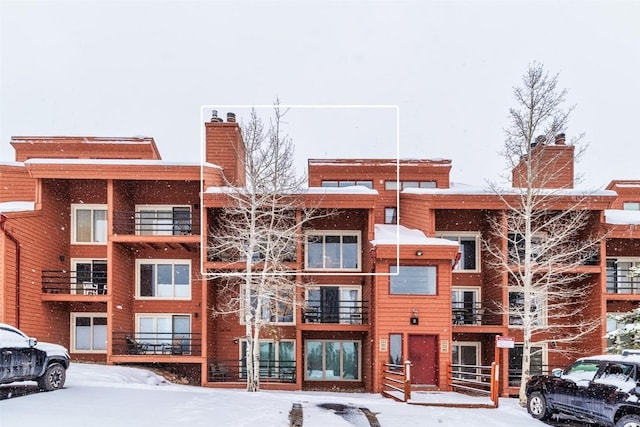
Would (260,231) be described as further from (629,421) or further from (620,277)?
(620,277)

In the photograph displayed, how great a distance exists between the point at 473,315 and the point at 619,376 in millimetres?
10061

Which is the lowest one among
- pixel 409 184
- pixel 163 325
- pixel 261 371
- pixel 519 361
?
pixel 261 371

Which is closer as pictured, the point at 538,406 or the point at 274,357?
the point at 538,406

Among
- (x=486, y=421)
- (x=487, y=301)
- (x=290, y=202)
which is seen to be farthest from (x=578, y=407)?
(x=290, y=202)

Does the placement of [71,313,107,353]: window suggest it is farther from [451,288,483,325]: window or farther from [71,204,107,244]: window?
[451,288,483,325]: window

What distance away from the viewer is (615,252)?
25.1 metres

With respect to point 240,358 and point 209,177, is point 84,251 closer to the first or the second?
point 209,177

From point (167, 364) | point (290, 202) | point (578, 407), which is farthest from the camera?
point (167, 364)

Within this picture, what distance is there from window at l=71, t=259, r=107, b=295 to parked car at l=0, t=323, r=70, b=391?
8336 millimetres

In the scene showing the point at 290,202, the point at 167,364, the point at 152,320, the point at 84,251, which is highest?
the point at 290,202

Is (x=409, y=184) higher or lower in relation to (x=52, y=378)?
higher

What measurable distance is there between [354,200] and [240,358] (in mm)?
8015

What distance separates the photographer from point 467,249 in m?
25.3

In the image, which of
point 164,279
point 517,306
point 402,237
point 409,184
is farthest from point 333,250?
point 517,306
